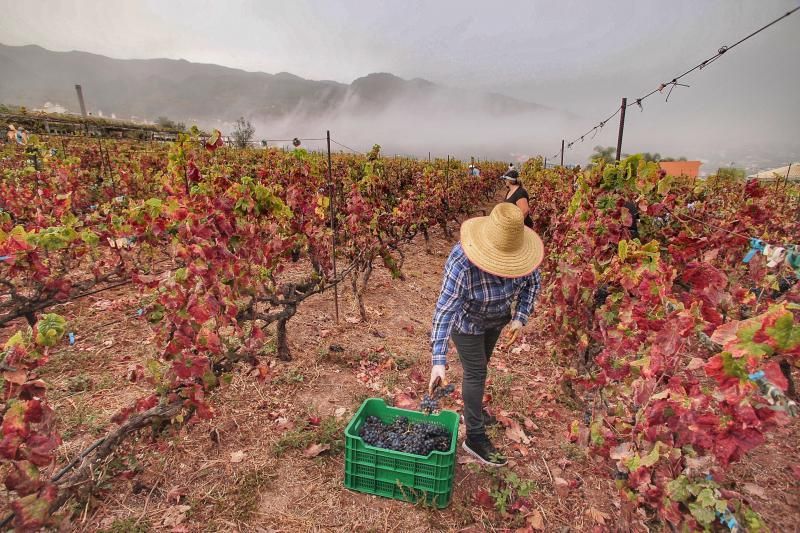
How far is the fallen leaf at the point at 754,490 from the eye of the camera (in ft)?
8.76

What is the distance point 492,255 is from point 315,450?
6.24 feet

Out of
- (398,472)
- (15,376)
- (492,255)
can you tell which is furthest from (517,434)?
(15,376)

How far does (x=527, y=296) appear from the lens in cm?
284

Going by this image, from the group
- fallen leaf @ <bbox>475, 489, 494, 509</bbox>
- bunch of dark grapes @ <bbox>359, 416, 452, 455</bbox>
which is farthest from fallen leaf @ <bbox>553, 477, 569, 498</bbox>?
bunch of dark grapes @ <bbox>359, 416, 452, 455</bbox>

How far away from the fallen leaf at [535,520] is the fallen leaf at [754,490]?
4.75 feet

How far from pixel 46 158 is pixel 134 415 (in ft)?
21.4

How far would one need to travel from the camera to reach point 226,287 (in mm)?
2822

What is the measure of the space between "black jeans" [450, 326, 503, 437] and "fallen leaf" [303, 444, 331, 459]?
106 cm

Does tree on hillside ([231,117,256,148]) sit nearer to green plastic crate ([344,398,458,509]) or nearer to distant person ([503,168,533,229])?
distant person ([503,168,533,229])

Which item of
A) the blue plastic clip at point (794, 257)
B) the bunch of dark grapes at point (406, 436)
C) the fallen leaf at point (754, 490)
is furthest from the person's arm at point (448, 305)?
the fallen leaf at point (754, 490)

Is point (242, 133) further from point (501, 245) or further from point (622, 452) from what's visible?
point (622, 452)

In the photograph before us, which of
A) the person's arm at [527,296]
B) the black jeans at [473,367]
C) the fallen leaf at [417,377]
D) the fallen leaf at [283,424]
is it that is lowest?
the fallen leaf at [283,424]

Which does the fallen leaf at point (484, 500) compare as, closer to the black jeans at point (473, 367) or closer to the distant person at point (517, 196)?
the black jeans at point (473, 367)

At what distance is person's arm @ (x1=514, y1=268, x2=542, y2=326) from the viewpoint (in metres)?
2.81
